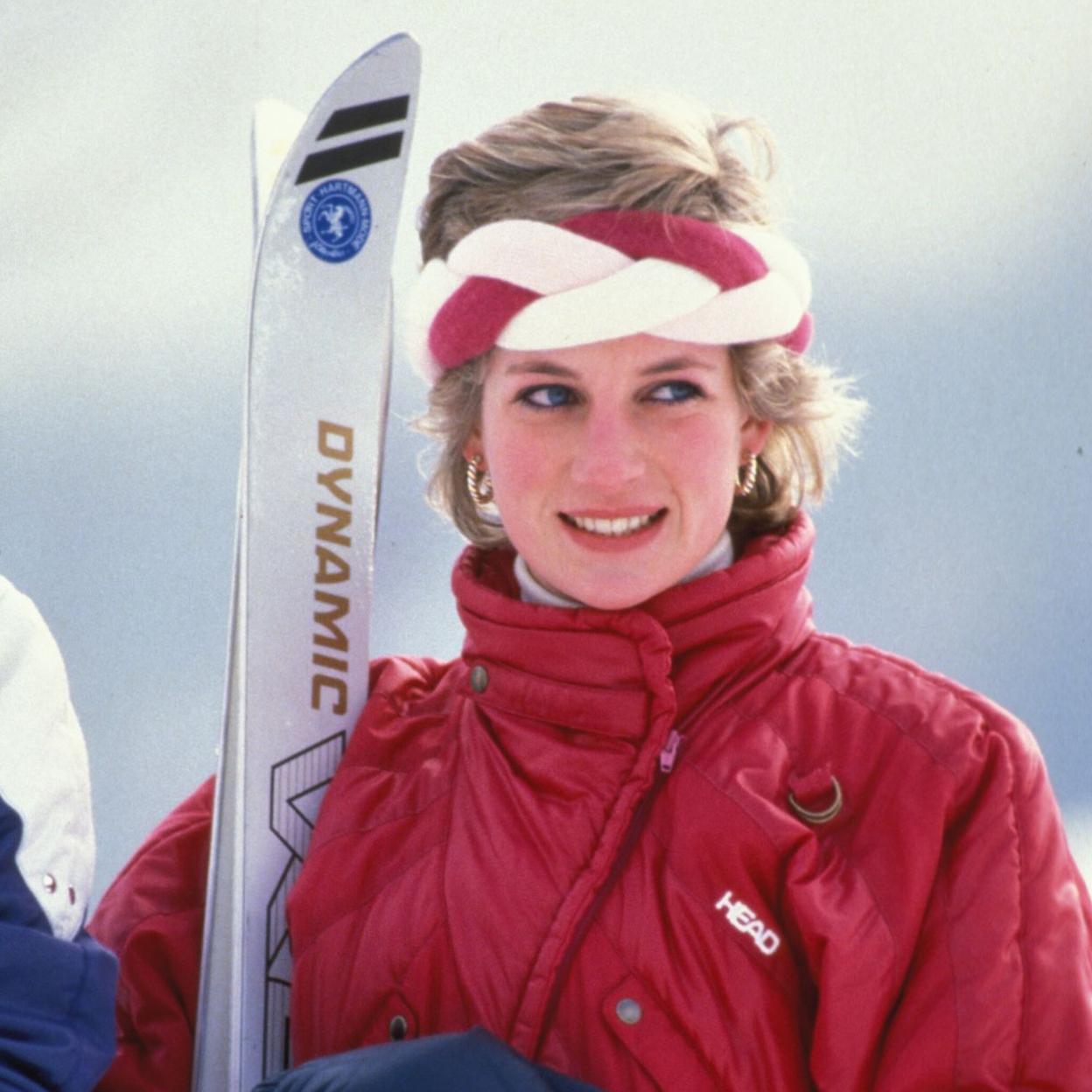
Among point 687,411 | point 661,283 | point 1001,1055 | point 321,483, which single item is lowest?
point 1001,1055

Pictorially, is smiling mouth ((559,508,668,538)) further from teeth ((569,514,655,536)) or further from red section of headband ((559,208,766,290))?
red section of headband ((559,208,766,290))

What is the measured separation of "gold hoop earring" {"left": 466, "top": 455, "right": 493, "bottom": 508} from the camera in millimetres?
2027

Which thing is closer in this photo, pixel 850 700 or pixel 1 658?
pixel 1 658

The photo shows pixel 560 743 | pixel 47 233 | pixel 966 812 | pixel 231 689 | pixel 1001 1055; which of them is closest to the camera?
pixel 1001 1055

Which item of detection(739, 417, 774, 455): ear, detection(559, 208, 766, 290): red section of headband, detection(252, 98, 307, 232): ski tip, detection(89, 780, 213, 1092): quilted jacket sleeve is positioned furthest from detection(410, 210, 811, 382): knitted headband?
detection(89, 780, 213, 1092): quilted jacket sleeve

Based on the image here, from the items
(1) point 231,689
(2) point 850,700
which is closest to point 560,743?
(2) point 850,700

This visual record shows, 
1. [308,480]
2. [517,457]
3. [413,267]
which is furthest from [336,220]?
[413,267]

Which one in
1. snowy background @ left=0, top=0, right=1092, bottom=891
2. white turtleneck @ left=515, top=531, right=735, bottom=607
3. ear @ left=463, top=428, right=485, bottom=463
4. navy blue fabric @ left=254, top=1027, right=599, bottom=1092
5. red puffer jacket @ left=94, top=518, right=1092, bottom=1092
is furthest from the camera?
snowy background @ left=0, top=0, right=1092, bottom=891

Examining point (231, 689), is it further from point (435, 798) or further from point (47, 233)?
point (47, 233)

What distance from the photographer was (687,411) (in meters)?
1.80

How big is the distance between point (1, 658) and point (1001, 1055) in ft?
3.02

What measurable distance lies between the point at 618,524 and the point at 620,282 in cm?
24

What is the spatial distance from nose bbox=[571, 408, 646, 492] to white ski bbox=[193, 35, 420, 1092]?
0.39m

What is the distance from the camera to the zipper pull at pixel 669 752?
68.7 inches
